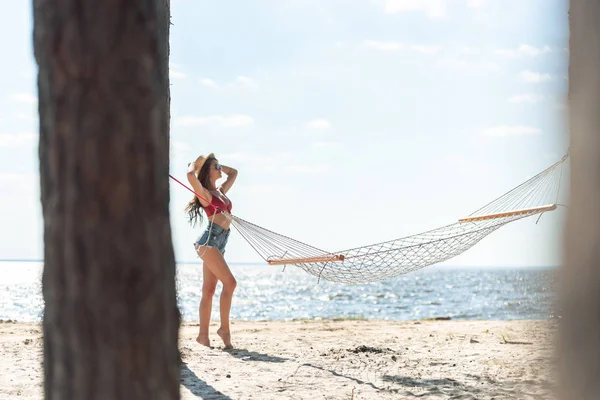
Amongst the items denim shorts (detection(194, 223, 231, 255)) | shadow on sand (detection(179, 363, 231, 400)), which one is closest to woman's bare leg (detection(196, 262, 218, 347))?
denim shorts (detection(194, 223, 231, 255))

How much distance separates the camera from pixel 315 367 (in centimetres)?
457

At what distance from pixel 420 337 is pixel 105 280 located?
188 inches

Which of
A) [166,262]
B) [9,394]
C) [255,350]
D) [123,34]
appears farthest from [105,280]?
[255,350]

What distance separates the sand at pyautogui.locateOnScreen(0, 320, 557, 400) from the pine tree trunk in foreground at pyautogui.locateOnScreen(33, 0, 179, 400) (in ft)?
5.84

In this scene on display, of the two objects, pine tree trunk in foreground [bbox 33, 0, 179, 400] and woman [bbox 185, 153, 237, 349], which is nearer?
pine tree trunk in foreground [bbox 33, 0, 179, 400]

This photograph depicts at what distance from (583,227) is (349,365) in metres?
3.47

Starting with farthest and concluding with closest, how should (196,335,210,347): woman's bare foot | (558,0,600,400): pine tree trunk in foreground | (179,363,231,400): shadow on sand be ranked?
(196,335,210,347): woman's bare foot
(179,363,231,400): shadow on sand
(558,0,600,400): pine tree trunk in foreground

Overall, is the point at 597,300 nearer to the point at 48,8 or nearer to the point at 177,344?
the point at 177,344

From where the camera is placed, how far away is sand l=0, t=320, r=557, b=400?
3.86 meters

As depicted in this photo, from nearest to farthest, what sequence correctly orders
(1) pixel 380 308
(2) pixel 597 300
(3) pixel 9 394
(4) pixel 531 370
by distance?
1. (2) pixel 597 300
2. (3) pixel 9 394
3. (4) pixel 531 370
4. (1) pixel 380 308

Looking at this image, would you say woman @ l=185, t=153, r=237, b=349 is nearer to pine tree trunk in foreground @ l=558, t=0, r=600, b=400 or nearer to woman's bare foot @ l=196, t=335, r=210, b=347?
woman's bare foot @ l=196, t=335, r=210, b=347

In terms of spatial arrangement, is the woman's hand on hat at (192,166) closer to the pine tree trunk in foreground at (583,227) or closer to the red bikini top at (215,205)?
the red bikini top at (215,205)

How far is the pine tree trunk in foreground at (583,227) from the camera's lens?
1.37 metres

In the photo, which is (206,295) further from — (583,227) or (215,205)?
(583,227)
